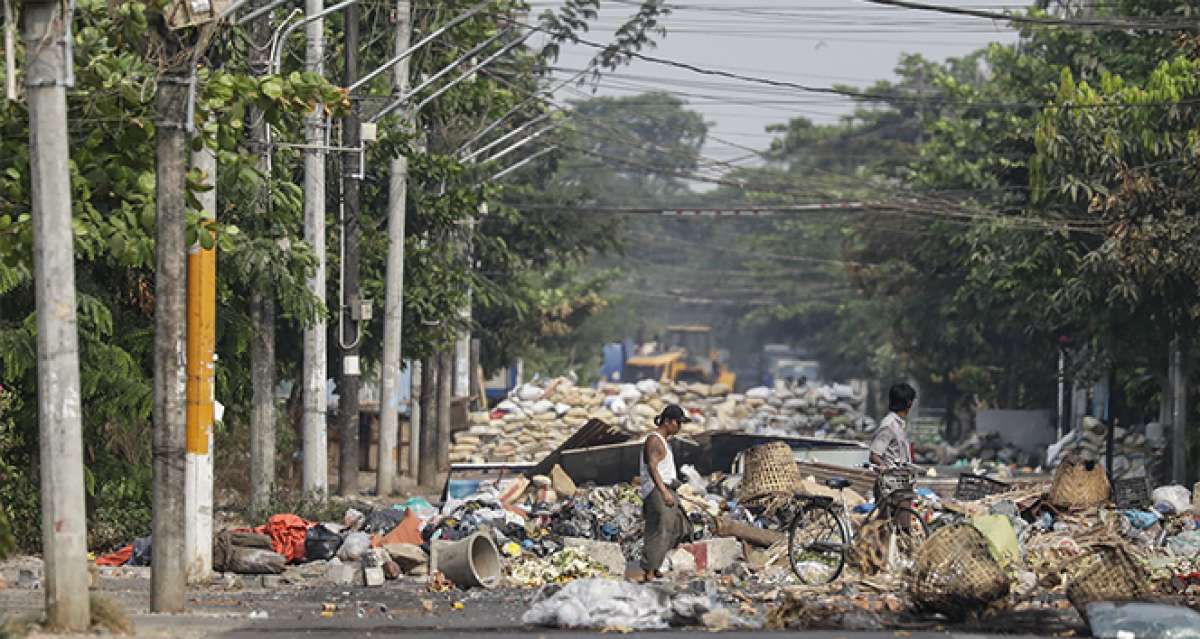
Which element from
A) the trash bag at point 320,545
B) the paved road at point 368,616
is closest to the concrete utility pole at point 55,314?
the paved road at point 368,616

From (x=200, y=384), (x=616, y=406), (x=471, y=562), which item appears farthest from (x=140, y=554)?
(x=616, y=406)

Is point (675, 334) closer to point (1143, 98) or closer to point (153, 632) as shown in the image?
point (1143, 98)

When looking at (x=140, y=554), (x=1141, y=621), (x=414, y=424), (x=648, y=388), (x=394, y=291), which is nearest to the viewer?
(x=1141, y=621)

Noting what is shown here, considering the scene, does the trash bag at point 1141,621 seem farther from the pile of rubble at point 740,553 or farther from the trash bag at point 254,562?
the trash bag at point 254,562

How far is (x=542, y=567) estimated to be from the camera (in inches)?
708

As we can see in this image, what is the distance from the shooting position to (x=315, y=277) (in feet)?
81.9

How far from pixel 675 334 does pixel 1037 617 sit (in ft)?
359

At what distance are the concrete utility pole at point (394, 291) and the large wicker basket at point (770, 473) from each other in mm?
8912

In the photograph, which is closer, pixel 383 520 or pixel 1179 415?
pixel 383 520

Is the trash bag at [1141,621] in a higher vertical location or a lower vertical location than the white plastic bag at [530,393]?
higher

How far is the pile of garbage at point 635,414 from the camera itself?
157 ft

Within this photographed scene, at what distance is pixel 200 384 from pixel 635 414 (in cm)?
4028

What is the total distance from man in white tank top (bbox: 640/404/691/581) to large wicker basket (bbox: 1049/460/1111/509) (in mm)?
6657

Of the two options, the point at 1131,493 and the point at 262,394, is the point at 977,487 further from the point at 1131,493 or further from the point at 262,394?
the point at 262,394
